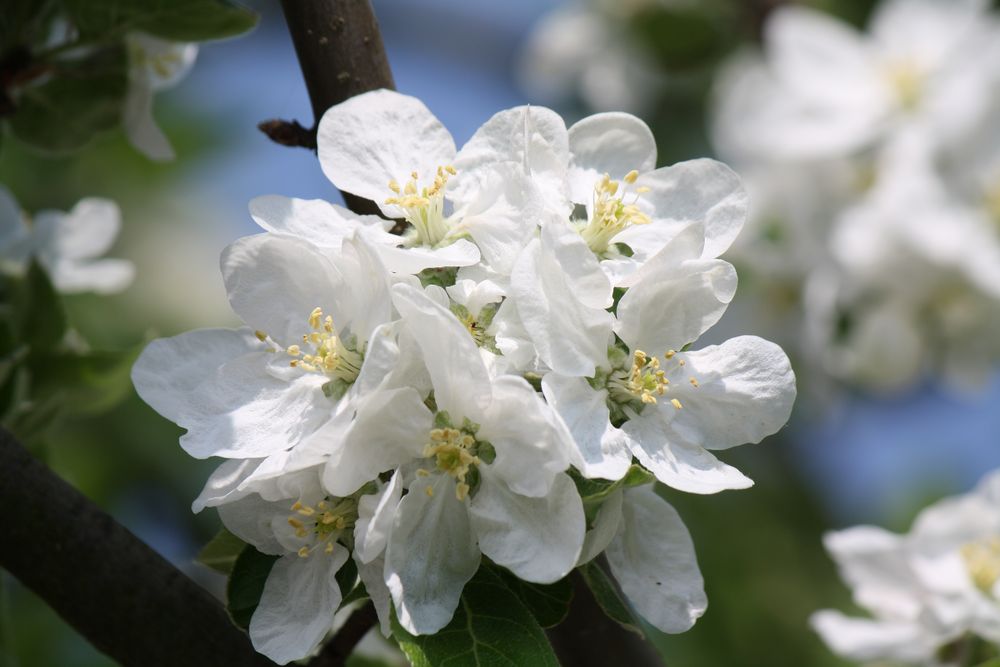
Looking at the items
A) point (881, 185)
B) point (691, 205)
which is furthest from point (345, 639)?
point (881, 185)

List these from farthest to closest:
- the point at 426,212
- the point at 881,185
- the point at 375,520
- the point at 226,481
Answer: the point at 881,185, the point at 426,212, the point at 226,481, the point at 375,520

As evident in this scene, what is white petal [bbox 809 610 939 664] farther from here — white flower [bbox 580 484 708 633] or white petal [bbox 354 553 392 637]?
white petal [bbox 354 553 392 637]

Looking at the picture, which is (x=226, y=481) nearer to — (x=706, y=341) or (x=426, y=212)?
(x=426, y=212)

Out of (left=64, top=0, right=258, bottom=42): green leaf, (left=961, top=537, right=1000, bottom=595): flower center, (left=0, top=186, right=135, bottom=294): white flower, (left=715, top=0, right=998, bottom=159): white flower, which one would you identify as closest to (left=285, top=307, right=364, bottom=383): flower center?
(left=64, top=0, right=258, bottom=42): green leaf

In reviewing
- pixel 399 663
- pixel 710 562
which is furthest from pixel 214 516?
pixel 710 562

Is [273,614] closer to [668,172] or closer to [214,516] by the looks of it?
[668,172]

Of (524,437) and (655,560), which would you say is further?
(655,560)
